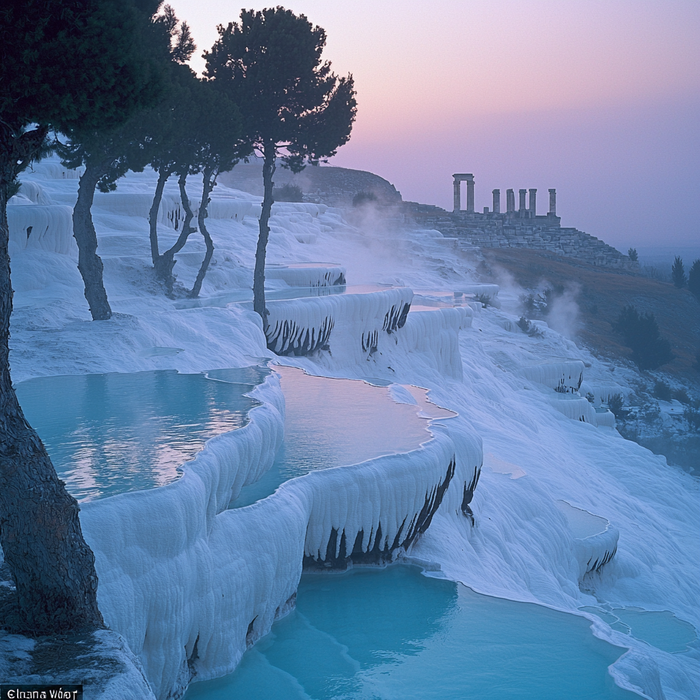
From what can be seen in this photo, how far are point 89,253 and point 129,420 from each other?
16.2 ft

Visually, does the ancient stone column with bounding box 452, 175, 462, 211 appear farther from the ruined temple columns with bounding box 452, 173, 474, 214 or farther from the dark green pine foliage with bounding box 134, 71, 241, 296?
the dark green pine foliage with bounding box 134, 71, 241, 296

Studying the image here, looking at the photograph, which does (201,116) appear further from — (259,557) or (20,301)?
(259,557)

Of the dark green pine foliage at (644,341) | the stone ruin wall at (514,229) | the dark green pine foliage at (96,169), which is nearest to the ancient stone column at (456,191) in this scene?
the stone ruin wall at (514,229)

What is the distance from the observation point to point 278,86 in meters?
14.5

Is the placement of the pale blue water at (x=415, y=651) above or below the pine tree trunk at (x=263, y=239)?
below

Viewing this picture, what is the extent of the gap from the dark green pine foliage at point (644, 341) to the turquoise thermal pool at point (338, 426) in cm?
2222

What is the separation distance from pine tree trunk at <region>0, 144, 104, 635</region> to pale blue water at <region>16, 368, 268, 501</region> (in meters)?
0.99

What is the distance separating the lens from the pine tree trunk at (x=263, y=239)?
44.8ft

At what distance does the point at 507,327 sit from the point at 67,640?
22730mm

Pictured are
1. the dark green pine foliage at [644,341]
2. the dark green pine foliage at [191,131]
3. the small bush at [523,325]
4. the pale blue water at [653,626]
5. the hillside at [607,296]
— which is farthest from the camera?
the hillside at [607,296]

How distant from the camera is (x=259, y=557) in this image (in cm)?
552

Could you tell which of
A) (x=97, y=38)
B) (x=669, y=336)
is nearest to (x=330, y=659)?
(x=97, y=38)

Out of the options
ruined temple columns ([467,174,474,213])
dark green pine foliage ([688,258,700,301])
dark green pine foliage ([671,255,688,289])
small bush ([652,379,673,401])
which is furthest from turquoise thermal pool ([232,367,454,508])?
ruined temple columns ([467,174,474,213])

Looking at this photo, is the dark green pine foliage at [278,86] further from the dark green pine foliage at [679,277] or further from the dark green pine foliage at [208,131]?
the dark green pine foliage at [679,277]
